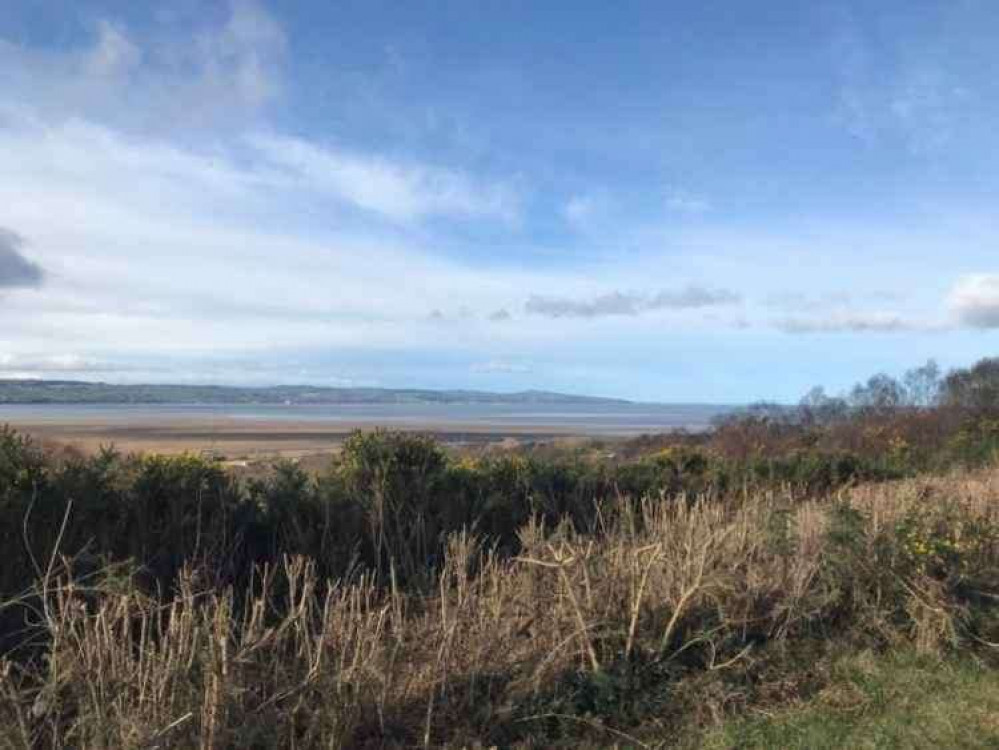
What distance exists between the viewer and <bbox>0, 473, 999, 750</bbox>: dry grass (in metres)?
4.70

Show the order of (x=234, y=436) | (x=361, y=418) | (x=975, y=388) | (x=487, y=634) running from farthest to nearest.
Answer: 1. (x=361, y=418)
2. (x=234, y=436)
3. (x=975, y=388)
4. (x=487, y=634)

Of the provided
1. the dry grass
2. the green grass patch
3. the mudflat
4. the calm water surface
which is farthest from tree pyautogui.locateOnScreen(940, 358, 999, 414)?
the green grass patch

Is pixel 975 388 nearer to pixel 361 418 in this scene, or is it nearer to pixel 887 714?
pixel 887 714

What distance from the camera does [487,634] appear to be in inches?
244

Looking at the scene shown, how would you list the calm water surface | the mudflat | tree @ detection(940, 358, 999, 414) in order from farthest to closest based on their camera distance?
the calm water surface, the mudflat, tree @ detection(940, 358, 999, 414)

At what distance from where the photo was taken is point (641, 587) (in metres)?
6.82

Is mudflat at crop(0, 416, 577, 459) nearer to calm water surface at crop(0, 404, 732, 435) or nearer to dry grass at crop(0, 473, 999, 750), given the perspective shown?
calm water surface at crop(0, 404, 732, 435)

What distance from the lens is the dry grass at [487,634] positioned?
4.70 meters

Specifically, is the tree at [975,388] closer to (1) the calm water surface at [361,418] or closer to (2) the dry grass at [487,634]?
(1) the calm water surface at [361,418]

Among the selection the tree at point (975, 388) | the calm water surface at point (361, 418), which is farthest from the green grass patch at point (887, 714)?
→ the calm water surface at point (361, 418)

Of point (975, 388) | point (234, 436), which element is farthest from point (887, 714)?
point (234, 436)

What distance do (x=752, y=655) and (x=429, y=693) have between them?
2.70 meters

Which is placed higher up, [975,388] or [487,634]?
[975,388]

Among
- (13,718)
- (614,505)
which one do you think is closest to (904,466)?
(614,505)
